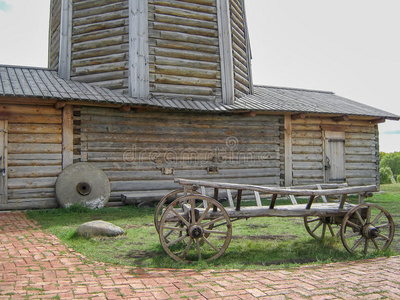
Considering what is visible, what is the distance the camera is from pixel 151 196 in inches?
402

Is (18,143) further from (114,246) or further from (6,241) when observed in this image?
(114,246)

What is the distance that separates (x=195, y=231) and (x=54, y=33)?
37.5 ft

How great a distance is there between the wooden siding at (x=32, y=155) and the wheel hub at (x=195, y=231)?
625cm

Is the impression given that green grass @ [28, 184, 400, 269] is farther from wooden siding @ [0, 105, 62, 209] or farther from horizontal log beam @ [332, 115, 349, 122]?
horizontal log beam @ [332, 115, 349, 122]

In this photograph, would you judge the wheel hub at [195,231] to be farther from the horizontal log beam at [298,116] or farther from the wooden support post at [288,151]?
the horizontal log beam at [298,116]

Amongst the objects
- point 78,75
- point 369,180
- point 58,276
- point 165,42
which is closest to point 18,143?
point 78,75

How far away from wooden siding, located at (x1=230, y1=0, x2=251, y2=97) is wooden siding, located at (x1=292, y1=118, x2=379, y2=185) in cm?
231

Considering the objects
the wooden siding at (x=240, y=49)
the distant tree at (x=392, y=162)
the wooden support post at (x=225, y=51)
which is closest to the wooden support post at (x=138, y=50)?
the wooden support post at (x=225, y=51)

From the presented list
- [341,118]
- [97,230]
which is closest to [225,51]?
[341,118]

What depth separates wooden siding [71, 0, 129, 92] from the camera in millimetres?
11211

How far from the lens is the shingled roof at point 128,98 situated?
9523mm

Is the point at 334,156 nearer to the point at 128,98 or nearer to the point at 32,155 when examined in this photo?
the point at 128,98

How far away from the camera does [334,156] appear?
13.8 metres

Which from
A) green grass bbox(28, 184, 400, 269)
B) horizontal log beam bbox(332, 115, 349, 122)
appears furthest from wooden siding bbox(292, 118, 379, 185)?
green grass bbox(28, 184, 400, 269)
